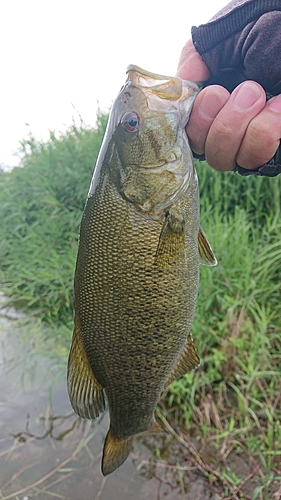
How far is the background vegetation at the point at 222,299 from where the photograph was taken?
2.46 meters

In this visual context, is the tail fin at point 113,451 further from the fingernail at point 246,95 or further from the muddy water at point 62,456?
the fingernail at point 246,95

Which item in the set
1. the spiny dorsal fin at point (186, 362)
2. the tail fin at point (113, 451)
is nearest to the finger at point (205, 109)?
the spiny dorsal fin at point (186, 362)

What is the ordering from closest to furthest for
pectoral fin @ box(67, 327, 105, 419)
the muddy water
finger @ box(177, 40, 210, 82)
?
pectoral fin @ box(67, 327, 105, 419) → finger @ box(177, 40, 210, 82) → the muddy water

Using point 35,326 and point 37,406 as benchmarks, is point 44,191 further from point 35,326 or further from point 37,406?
point 37,406

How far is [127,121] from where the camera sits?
4.25 ft

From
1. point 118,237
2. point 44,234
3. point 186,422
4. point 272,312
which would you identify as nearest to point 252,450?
point 186,422

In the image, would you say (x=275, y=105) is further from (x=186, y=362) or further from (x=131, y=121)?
(x=186, y=362)

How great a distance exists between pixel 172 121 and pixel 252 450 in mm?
2016

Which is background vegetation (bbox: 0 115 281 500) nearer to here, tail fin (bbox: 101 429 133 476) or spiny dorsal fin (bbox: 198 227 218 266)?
tail fin (bbox: 101 429 133 476)

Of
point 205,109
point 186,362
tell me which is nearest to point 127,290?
point 186,362

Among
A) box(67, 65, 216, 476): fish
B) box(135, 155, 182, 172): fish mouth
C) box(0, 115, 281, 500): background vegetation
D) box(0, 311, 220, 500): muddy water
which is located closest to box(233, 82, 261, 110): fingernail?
box(67, 65, 216, 476): fish

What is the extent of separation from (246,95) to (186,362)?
0.96 m

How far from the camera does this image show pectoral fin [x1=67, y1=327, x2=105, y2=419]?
1.37 m

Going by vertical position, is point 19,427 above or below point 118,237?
below
